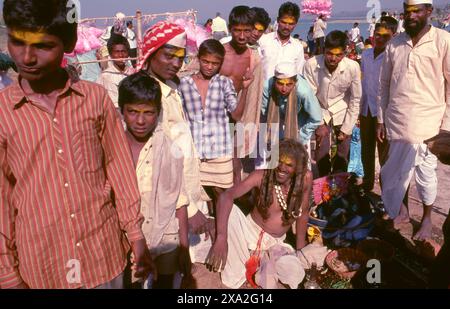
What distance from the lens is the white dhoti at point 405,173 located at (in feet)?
12.9

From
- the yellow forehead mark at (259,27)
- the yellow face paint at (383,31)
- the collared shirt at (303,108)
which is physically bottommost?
the collared shirt at (303,108)

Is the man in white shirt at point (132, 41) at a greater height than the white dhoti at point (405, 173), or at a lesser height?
greater

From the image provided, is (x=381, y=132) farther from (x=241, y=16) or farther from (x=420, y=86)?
(x=241, y=16)

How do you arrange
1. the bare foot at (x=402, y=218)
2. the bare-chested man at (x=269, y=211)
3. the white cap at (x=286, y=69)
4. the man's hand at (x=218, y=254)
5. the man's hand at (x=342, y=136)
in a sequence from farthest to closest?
the man's hand at (x=342, y=136), the bare foot at (x=402, y=218), the white cap at (x=286, y=69), the bare-chested man at (x=269, y=211), the man's hand at (x=218, y=254)

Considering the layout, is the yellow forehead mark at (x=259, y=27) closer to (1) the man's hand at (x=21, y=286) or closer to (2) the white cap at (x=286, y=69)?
(2) the white cap at (x=286, y=69)

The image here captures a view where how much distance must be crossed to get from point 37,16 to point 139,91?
0.96m

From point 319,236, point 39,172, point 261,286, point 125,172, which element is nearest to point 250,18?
point 319,236

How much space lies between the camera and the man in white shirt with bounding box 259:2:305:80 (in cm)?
533

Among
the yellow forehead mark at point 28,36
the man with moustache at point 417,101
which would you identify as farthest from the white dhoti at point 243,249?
the yellow forehead mark at point 28,36

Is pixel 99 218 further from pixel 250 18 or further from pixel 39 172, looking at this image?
pixel 250 18

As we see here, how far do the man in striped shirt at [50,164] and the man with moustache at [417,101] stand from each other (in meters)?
3.17

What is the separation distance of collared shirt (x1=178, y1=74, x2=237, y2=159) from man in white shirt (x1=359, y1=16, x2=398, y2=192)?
2145 millimetres

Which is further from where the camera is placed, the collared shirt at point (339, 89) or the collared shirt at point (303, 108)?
the collared shirt at point (339, 89)

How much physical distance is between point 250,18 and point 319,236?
2579 millimetres
